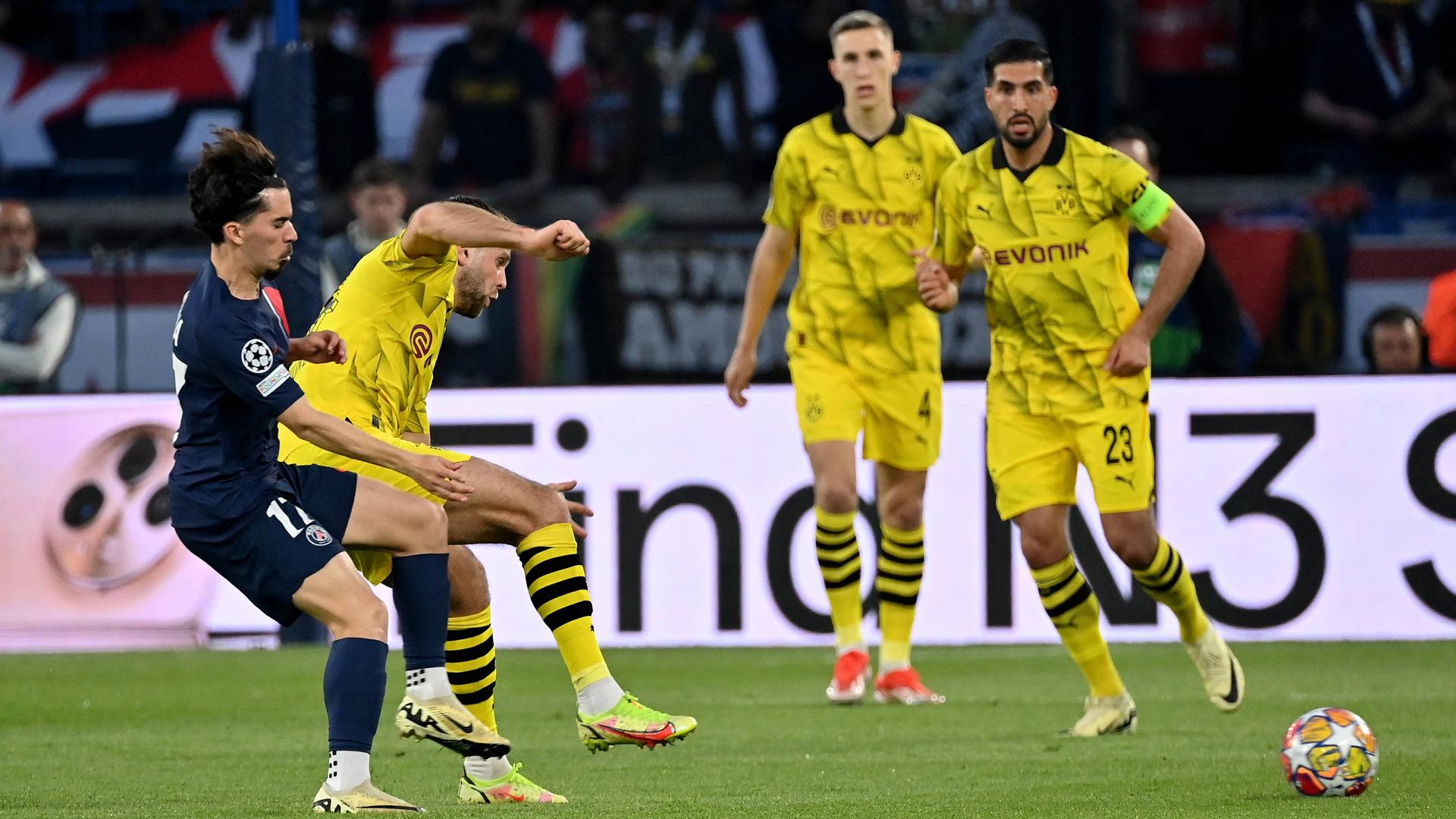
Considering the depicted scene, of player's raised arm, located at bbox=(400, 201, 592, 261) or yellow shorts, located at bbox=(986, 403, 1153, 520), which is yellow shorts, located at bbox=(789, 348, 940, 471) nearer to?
yellow shorts, located at bbox=(986, 403, 1153, 520)

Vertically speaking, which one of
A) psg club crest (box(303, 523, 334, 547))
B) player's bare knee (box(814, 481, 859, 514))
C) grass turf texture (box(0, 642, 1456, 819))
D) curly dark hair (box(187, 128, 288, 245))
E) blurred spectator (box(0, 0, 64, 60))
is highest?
blurred spectator (box(0, 0, 64, 60))

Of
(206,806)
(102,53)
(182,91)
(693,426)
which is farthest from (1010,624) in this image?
(102,53)

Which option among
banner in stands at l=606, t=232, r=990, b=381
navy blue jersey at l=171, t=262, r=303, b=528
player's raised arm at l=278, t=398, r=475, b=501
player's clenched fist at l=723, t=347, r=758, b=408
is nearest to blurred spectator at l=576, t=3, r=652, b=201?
banner in stands at l=606, t=232, r=990, b=381

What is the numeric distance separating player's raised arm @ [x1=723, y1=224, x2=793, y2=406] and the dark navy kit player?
133 inches

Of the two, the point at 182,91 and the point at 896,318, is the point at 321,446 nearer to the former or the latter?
the point at 896,318

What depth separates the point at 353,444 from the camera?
17.4ft

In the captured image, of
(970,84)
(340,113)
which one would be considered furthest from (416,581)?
(340,113)

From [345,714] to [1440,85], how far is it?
35.0 ft

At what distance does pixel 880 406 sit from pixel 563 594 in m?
2.99

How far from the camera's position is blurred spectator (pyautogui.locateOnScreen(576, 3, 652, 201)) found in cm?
1445

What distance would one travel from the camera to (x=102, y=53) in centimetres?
1659

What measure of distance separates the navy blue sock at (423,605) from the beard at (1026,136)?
8.70 feet

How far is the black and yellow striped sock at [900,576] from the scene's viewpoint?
28.4ft

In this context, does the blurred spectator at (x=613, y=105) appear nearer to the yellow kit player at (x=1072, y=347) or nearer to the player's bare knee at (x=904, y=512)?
Result: the player's bare knee at (x=904, y=512)
